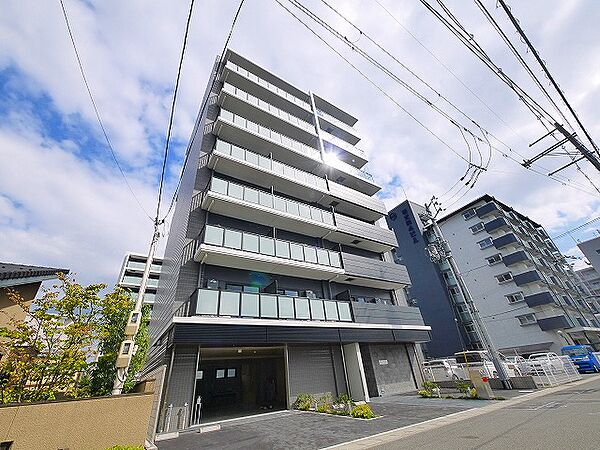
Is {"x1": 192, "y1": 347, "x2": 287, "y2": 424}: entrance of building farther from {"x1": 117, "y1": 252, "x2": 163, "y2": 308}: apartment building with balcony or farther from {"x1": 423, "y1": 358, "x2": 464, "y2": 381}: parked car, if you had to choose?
{"x1": 117, "y1": 252, "x2": 163, "y2": 308}: apartment building with balcony

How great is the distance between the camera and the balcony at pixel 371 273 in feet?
53.0

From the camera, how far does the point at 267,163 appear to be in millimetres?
16000

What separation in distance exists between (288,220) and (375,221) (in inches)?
397

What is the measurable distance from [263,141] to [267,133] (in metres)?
0.70

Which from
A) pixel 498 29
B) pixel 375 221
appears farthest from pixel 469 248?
pixel 498 29

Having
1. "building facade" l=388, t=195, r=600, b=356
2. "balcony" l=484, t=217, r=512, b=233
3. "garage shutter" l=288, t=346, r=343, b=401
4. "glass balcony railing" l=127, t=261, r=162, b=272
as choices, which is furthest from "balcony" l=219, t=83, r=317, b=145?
"glass balcony railing" l=127, t=261, r=162, b=272

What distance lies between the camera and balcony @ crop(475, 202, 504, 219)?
35.0 meters

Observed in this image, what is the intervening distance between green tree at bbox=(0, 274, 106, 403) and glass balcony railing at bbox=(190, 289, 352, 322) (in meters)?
3.36

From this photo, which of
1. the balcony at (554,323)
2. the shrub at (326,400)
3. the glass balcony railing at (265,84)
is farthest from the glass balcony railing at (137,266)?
the balcony at (554,323)

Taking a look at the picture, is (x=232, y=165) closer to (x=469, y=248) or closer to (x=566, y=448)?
(x=566, y=448)

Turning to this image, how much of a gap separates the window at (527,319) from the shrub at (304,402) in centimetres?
3014

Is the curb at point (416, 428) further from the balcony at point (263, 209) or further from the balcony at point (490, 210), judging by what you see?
the balcony at point (490, 210)

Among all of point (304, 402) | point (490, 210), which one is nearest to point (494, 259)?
point (490, 210)

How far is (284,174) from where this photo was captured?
16359mm
